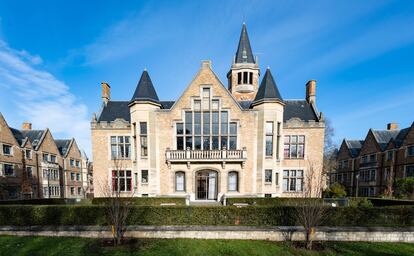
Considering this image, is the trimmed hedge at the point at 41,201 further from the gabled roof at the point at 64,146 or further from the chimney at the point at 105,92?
the gabled roof at the point at 64,146

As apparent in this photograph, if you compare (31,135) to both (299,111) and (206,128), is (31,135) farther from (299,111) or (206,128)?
(299,111)

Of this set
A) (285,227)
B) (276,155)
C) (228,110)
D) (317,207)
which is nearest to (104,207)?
(285,227)

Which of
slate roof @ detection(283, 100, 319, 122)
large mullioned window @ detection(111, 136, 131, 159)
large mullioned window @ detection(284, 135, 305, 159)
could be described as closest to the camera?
large mullioned window @ detection(284, 135, 305, 159)

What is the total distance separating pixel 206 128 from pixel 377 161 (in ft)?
108

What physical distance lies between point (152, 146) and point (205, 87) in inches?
340

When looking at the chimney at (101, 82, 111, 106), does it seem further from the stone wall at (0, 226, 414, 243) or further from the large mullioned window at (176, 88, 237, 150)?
the stone wall at (0, 226, 414, 243)

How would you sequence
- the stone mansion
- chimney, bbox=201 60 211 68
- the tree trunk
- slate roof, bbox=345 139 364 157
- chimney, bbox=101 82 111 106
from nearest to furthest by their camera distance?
the tree trunk < the stone mansion < chimney, bbox=201 60 211 68 < chimney, bbox=101 82 111 106 < slate roof, bbox=345 139 364 157

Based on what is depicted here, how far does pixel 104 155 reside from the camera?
20438mm

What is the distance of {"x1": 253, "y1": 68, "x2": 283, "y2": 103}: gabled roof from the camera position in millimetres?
18219

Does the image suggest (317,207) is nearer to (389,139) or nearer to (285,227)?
(285,227)

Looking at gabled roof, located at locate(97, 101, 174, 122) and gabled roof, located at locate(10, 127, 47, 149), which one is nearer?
gabled roof, located at locate(97, 101, 174, 122)

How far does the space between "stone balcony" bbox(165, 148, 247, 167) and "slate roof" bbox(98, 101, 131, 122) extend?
862 cm

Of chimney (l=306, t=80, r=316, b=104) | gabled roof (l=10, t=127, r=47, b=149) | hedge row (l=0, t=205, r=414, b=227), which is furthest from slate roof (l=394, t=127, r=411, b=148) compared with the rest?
gabled roof (l=10, t=127, r=47, b=149)

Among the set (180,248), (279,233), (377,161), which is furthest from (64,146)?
(377,161)
